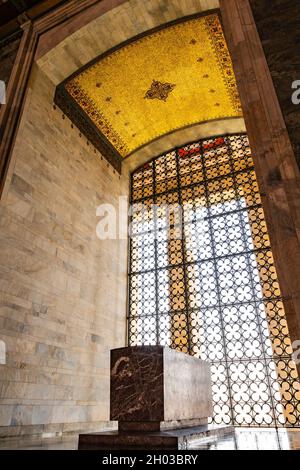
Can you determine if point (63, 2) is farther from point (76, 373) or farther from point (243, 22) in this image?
point (76, 373)

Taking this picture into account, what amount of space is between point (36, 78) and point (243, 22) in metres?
4.14

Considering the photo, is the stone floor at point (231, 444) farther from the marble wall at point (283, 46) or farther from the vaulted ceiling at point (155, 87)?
the vaulted ceiling at point (155, 87)

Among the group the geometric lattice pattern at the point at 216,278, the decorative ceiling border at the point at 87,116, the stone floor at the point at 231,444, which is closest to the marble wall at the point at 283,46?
the decorative ceiling border at the point at 87,116

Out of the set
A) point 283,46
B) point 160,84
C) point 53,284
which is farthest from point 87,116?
point 283,46

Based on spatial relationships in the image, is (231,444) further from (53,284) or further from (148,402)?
(53,284)

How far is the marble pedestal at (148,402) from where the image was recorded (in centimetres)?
305

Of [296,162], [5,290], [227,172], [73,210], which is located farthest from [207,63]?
[5,290]

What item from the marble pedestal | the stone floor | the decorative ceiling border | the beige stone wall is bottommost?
the stone floor

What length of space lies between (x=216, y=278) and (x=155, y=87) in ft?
14.9

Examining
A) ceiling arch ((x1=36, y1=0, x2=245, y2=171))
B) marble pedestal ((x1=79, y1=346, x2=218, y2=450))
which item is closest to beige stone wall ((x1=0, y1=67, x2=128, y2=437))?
ceiling arch ((x1=36, y1=0, x2=245, y2=171))

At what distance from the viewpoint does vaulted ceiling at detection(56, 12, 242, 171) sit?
6793 mm

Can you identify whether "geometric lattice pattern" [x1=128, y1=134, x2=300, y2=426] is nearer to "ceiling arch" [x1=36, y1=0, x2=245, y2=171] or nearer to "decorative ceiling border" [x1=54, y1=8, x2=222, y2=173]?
"decorative ceiling border" [x1=54, y1=8, x2=222, y2=173]

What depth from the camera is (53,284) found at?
19.0ft

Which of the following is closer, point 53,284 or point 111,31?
point 53,284
